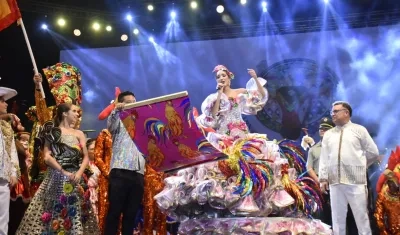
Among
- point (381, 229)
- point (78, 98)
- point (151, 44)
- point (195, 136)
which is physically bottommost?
point (381, 229)

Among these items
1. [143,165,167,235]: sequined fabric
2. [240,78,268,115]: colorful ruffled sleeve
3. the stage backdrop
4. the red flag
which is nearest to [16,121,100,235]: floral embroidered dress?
[143,165,167,235]: sequined fabric

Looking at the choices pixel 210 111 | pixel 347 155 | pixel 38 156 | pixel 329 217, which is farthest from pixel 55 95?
pixel 329 217

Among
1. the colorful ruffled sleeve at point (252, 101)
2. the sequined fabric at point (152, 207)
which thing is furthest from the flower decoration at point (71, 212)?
the colorful ruffled sleeve at point (252, 101)

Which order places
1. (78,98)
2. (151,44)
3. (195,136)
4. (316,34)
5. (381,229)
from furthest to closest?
(151,44) → (316,34) → (381,229) → (78,98) → (195,136)

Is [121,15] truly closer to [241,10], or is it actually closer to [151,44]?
[151,44]

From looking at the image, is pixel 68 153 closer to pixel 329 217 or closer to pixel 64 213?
pixel 64 213

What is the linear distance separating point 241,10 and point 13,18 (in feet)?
18.1

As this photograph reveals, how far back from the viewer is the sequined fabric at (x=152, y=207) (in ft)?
18.2

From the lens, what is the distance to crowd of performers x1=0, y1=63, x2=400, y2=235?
4203 mm

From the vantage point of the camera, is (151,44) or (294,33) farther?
(151,44)

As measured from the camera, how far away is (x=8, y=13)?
5109 mm

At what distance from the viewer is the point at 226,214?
13.9 feet

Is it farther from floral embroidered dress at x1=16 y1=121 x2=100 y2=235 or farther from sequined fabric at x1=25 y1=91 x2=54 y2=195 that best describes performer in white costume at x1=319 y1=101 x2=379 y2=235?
sequined fabric at x1=25 y1=91 x2=54 y2=195

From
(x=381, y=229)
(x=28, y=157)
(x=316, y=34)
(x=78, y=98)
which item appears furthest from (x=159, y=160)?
(x=316, y=34)
